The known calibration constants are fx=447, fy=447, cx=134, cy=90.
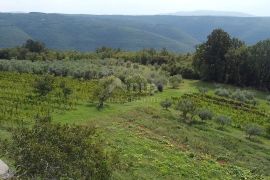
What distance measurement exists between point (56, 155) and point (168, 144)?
21.2m

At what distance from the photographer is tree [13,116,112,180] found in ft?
66.9

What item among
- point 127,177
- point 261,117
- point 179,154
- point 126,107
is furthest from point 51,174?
point 261,117

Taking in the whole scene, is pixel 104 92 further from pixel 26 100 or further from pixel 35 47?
Answer: pixel 35 47

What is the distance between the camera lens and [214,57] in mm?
85688

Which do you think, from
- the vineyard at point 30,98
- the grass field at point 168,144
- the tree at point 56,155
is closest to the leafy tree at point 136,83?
the vineyard at point 30,98

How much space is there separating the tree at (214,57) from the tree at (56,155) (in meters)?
64.3

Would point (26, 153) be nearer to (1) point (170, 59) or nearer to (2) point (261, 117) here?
(2) point (261, 117)

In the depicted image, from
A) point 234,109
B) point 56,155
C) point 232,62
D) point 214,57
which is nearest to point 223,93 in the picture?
point 234,109

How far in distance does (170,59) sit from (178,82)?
2910 centimetres

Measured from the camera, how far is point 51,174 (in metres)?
21.0

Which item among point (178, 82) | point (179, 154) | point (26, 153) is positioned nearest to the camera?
point (26, 153)

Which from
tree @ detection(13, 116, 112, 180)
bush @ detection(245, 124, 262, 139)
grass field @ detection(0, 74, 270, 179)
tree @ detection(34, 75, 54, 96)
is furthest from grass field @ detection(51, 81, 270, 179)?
tree @ detection(13, 116, 112, 180)

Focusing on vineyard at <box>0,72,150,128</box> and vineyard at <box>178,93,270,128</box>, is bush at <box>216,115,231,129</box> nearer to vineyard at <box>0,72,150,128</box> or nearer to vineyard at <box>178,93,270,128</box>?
vineyard at <box>178,93,270,128</box>

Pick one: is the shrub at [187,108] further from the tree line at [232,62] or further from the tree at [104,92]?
the tree line at [232,62]
